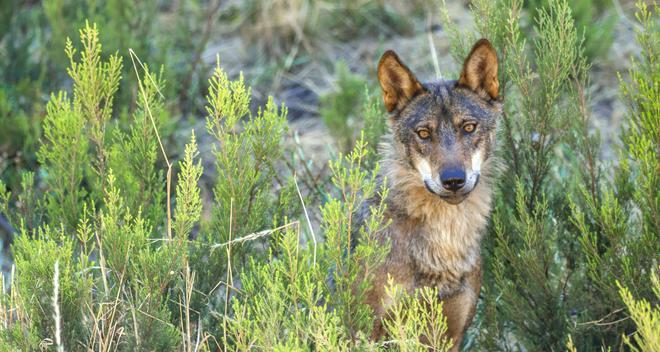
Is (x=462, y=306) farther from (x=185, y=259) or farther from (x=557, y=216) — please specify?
(x=185, y=259)

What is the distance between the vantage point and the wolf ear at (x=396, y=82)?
17.0 ft

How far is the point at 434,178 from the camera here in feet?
16.1

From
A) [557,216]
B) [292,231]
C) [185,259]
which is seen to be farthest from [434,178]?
[185,259]

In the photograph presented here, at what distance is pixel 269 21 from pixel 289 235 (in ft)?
21.2

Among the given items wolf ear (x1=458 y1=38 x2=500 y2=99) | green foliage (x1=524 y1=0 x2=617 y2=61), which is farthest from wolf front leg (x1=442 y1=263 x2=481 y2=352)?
green foliage (x1=524 y1=0 x2=617 y2=61)

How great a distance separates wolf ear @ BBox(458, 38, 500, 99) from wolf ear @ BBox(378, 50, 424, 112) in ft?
0.86

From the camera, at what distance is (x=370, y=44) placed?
10680mm

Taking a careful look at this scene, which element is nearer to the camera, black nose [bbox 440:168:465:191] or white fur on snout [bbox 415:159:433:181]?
black nose [bbox 440:168:465:191]

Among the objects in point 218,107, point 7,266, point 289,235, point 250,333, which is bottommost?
point 7,266

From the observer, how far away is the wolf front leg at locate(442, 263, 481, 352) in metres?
5.11

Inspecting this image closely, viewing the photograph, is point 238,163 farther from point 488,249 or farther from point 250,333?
point 488,249

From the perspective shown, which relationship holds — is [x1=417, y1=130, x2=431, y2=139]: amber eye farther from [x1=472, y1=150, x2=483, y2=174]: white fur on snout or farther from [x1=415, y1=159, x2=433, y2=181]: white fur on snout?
[x1=472, y1=150, x2=483, y2=174]: white fur on snout

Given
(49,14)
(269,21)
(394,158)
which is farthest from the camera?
(269,21)

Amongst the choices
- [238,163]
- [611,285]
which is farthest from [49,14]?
[611,285]
